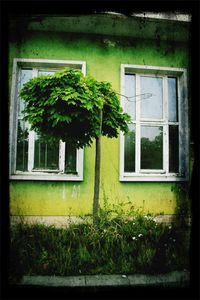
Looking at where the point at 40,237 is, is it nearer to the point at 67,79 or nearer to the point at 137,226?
the point at 137,226

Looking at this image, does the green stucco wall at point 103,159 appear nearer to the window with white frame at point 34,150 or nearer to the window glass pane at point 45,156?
the window with white frame at point 34,150

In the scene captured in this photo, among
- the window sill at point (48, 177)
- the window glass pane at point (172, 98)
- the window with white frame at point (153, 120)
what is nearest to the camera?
the window sill at point (48, 177)

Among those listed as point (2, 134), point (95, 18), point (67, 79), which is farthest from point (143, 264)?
point (95, 18)

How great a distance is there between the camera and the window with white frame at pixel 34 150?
4258mm

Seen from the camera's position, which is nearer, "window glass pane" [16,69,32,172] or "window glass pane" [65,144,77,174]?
"window glass pane" [16,69,32,172]

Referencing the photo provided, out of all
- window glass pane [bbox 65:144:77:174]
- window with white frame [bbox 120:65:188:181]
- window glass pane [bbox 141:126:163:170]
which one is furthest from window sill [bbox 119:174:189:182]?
window glass pane [bbox 65:144:77:174]

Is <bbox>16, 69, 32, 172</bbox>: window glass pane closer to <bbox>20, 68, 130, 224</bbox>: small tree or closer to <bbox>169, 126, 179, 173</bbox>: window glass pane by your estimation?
<bbox>20, 68, 130, 224</bbox>: small tree

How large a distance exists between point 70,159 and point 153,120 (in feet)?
5.67

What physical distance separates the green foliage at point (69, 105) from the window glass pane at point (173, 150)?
168 cm

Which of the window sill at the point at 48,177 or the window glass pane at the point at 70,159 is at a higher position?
the window glass pane at the point at 70,159

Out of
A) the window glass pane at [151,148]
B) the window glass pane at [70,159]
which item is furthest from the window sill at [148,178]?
the window glass pane at [70,159]

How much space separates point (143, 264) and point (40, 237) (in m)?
1.45

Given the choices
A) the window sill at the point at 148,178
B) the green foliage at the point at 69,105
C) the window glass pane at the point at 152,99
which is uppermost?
the window glass pane at the point at 152,99

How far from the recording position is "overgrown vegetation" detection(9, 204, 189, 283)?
2.84 metres
